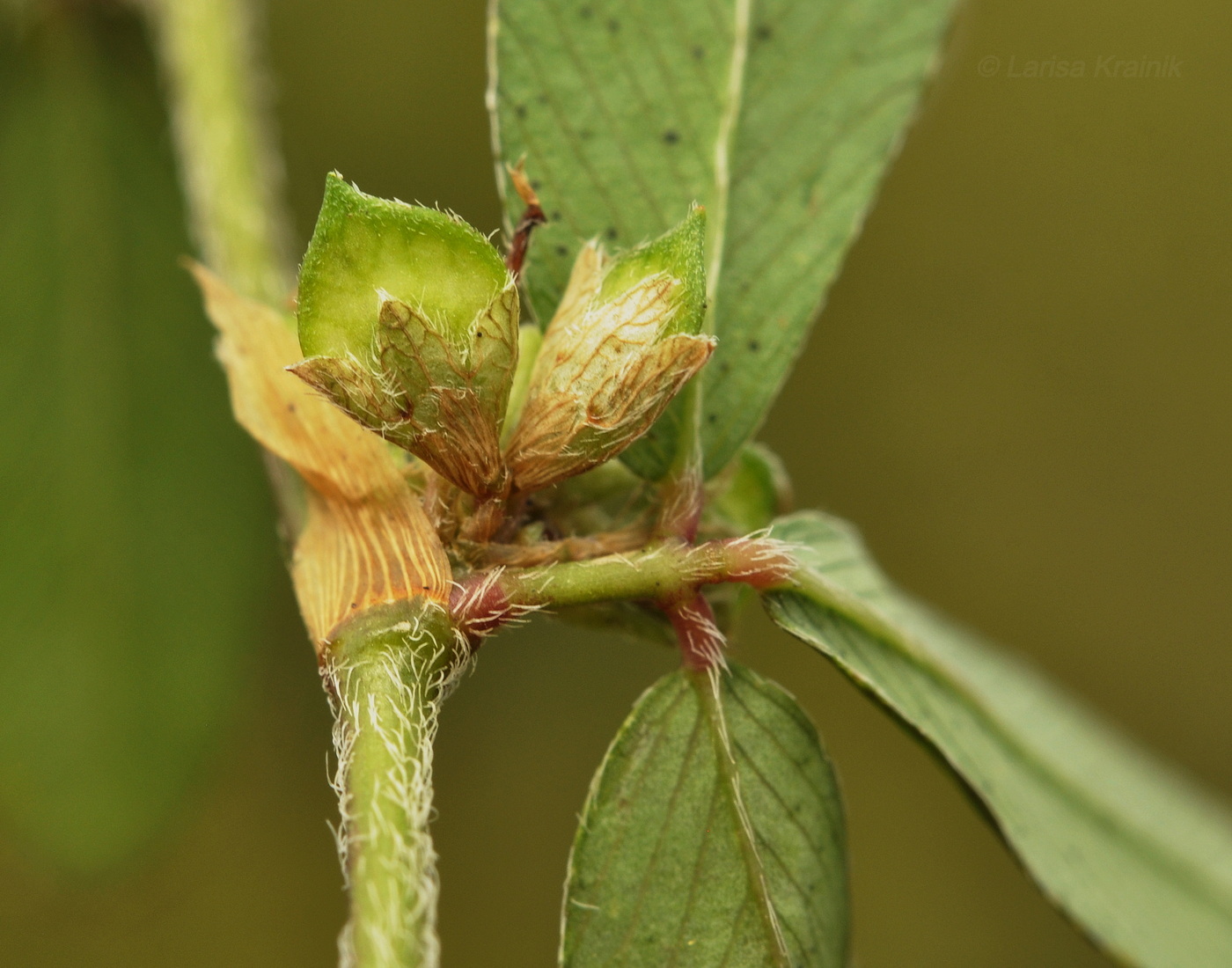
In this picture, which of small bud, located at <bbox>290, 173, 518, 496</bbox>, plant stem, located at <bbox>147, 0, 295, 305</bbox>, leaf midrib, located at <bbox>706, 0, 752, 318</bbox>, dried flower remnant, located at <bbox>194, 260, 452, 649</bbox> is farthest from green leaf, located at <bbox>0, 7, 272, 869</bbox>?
small bud, located at <bbox>290, 173, 518, 496</bbox>

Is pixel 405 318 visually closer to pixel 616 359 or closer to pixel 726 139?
pixel 616 359

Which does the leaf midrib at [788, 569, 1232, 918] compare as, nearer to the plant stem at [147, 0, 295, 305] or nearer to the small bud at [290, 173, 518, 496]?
the small bud at [290, 173, 518, 496]

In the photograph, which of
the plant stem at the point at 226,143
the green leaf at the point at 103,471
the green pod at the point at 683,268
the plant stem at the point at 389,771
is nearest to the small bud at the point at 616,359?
the green pod at the point at 683,268

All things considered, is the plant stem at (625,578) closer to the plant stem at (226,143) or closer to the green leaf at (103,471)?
the plant stem at (226,143)

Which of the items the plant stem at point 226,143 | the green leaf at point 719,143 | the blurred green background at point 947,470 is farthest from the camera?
the blurred green background at point 947,470

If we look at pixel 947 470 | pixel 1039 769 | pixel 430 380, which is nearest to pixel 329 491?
pixel 430 380

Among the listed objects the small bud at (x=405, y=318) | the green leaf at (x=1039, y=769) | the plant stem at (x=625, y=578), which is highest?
the small bud at (x=405, y=318)
